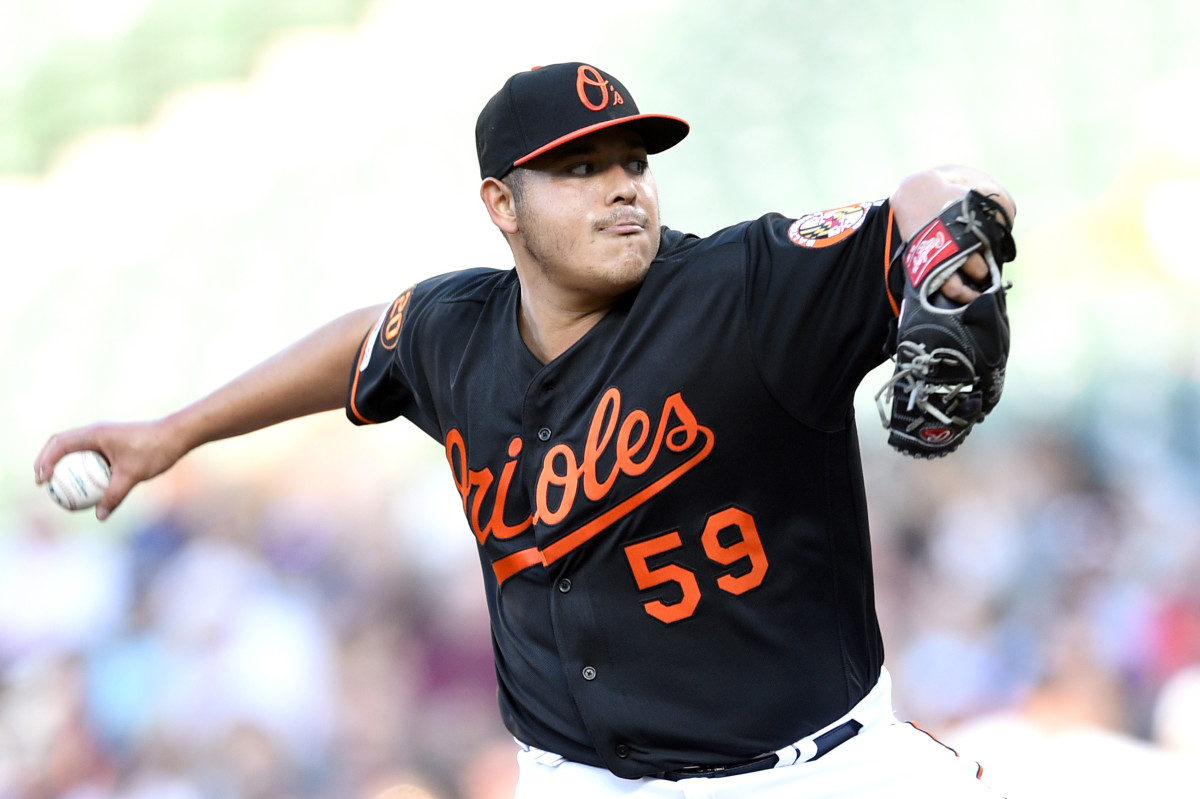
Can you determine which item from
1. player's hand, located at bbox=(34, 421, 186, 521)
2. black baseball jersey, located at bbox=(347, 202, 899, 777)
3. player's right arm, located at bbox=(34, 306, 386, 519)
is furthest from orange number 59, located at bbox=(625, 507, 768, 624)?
player's hand, located at bbox=(34, 421, 186, 521)

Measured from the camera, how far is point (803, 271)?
200cm

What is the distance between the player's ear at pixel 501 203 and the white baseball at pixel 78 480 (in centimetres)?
119

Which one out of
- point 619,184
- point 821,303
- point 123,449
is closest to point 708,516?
point 821,303

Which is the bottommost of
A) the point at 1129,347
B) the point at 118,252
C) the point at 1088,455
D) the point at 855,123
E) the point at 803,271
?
the point at 1088,455

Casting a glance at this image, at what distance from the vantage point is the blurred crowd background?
4.32 meters

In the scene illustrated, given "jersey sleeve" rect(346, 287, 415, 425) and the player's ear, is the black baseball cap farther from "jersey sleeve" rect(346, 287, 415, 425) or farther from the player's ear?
"jersey sleeve" rect(346, 287, 415, 425)

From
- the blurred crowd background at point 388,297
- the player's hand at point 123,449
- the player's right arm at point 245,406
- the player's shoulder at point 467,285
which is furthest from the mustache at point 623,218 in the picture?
the blurred crowd background at point 388,297

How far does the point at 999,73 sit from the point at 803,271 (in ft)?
10.5

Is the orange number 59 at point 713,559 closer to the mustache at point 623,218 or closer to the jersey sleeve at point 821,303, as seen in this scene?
the jersey sleeve at point 821,303

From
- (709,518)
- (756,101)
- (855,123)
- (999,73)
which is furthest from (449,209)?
(709,518)

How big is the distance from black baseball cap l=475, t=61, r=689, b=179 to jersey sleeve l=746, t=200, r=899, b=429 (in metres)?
0.39

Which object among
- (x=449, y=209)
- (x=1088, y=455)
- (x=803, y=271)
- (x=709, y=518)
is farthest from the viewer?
(x=449, y=209)

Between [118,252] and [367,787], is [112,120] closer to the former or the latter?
[118,252]

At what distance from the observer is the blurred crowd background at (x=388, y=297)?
4320mm
